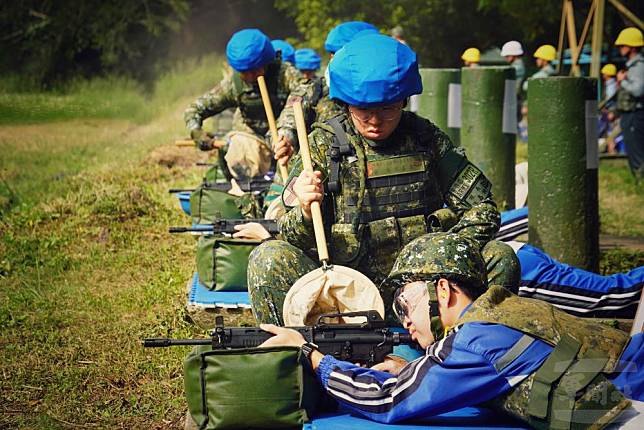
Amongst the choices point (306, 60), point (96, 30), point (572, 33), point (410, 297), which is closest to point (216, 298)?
point (410, 297)

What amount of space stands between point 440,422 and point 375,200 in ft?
4.78

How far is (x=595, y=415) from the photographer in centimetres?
377

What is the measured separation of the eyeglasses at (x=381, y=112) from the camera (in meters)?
5.20

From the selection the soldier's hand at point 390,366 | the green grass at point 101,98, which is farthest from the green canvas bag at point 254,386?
the green grass at point 101,98

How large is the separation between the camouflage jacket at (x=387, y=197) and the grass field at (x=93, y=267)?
1124mm

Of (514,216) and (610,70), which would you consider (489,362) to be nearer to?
(514,216)

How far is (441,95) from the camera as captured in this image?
11172mm

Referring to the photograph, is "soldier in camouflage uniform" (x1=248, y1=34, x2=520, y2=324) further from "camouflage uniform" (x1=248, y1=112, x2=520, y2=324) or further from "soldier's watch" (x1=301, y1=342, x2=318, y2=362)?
"soldier's watch" (x1=301, y1=342, x2=318, y2=362)

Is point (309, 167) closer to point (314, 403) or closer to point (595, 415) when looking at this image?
point (314, 403)

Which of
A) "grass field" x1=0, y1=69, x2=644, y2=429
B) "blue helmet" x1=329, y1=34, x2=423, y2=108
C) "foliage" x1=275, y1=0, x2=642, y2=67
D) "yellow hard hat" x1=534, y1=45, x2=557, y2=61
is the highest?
"foliage" x1=275, y1=0, x2=642, y2=67

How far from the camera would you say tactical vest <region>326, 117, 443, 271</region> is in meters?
5.32

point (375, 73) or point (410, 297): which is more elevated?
point (375, 73)

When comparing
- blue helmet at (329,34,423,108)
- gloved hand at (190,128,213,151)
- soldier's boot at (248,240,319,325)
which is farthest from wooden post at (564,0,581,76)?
soldier's boot at (248,240,319,325)

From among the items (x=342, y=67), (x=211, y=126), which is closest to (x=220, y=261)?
(x=342, y=67)
